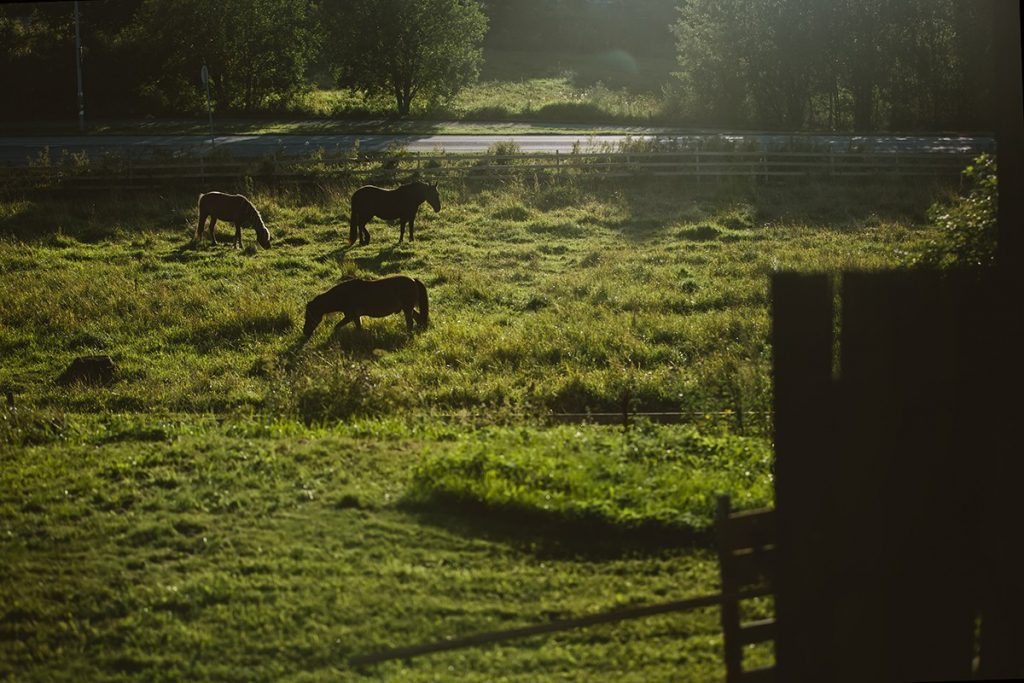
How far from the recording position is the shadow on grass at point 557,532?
8.51m

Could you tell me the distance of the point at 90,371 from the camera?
50.9 ft

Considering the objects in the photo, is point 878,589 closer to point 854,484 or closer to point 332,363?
point 854,484

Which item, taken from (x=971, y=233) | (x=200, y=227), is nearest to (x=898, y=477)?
(x=971, y=233)

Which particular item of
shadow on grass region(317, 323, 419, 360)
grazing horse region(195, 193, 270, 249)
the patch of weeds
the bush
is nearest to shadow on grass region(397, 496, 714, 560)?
the bush

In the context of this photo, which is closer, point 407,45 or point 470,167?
point 470,167

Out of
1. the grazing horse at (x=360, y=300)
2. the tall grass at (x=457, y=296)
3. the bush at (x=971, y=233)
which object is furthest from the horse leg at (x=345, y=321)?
the bush at (x=971, y=233)

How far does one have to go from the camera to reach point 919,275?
16.4 ft

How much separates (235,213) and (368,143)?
15765mm

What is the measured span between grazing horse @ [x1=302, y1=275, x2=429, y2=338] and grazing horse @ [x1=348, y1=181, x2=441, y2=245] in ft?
26.2

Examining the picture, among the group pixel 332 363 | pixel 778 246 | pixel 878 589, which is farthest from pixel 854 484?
pixel 778 246

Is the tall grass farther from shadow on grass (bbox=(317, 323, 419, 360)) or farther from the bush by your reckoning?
the bush

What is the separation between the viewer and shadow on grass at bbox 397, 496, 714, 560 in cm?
851

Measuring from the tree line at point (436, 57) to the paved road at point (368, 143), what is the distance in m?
4.85

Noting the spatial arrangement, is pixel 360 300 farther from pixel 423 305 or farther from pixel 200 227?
pixel 200 227
